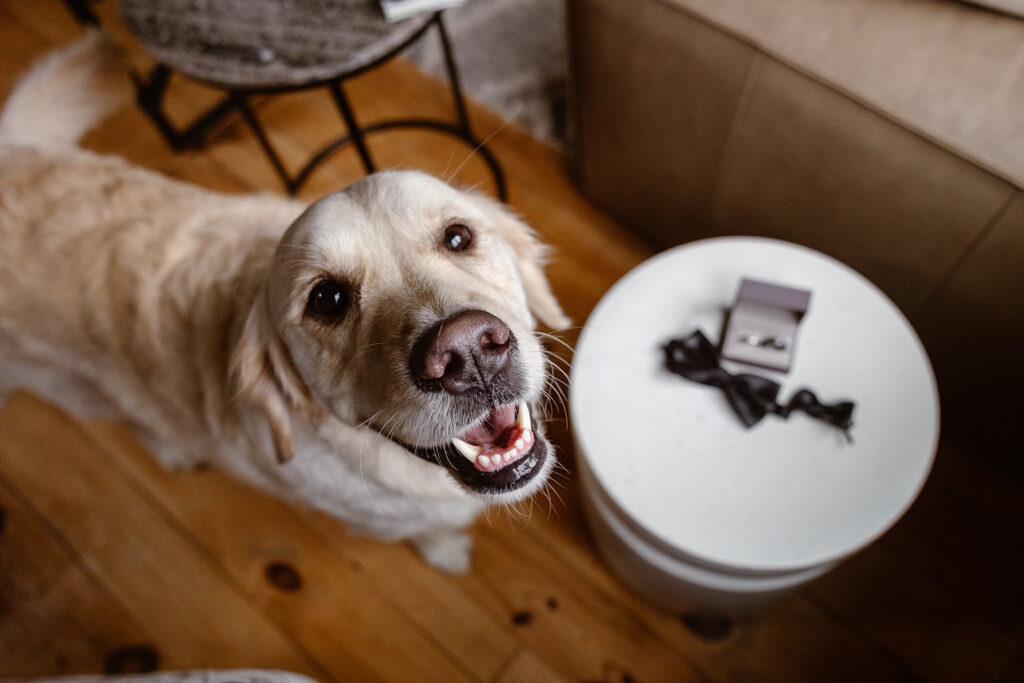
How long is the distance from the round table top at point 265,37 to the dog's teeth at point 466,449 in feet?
2.71

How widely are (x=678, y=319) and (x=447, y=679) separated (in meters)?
1.04

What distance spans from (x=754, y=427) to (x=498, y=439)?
1.57 feet

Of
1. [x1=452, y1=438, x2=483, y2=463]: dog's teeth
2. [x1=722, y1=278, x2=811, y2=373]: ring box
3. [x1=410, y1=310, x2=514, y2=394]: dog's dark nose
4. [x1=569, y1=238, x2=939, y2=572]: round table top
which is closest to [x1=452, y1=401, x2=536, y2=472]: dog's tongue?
[x1=452, y1=438, x2=483, y2=463]: dog's teeth

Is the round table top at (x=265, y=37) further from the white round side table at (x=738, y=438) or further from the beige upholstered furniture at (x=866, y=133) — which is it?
the white round side table at (x=738, y=438)

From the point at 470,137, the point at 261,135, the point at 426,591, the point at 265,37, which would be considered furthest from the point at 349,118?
the point at 426,591

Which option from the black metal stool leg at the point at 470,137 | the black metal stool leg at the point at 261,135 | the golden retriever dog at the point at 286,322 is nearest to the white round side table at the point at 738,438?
the golden retriever dog at the point at 286,322

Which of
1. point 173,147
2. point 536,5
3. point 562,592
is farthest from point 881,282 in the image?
point 173,147

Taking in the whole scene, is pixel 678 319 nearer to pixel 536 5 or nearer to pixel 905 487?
pixel 905 487

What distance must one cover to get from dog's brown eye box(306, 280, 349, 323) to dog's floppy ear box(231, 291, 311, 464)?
0.10 meters

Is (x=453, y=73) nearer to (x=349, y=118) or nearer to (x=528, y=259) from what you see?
(x=349, y=118)

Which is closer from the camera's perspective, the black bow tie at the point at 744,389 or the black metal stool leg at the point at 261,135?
the black bow tie at the point at 744,389

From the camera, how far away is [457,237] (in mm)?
990

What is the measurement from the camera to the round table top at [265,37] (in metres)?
1.23

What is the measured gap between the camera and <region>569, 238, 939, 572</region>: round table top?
1.00m
